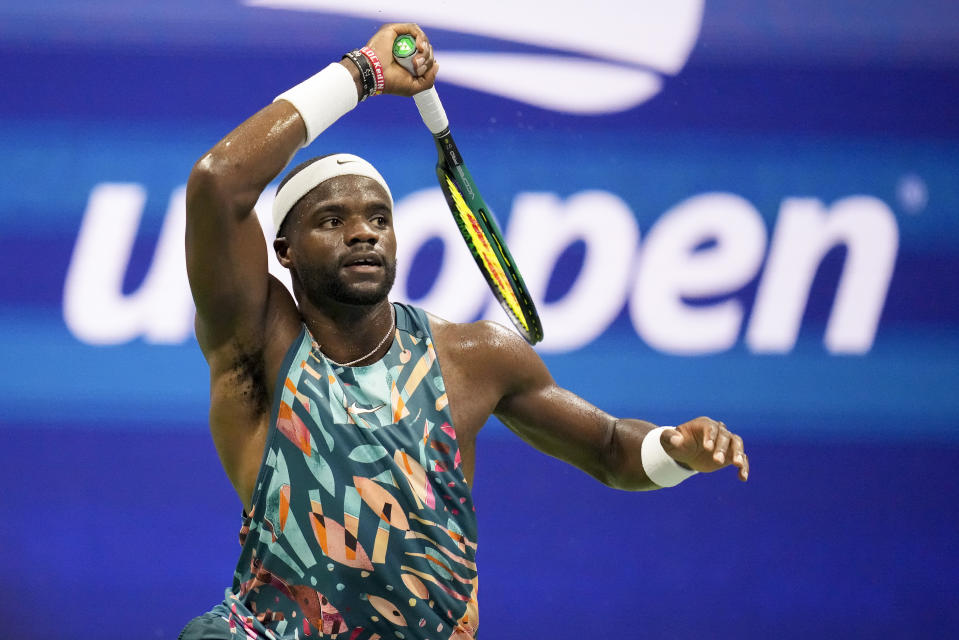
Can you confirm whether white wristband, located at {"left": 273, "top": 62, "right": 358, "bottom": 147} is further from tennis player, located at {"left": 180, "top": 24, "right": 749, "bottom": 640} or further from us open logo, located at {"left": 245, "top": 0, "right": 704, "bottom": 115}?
us open logo, located at {"left": 245, "top": 0, "right": 704, "bottom": 115}

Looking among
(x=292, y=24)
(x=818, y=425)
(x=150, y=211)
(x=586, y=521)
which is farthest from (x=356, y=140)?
(x=818, y=425)

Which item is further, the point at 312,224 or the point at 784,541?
the point at 784,541

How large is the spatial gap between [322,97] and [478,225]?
68cm

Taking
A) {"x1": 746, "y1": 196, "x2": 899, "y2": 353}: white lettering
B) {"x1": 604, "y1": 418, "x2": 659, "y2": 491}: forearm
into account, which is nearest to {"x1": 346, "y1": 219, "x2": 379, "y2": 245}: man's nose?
{"x1": 604, "y1": 418, "x2": 659, "y2": 491}: forearm

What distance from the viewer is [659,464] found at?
2891mm

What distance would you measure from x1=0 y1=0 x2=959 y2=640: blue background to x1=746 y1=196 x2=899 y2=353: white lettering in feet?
0.17

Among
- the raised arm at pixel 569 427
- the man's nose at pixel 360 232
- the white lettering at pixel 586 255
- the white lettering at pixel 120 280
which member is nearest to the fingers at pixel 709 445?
the raised arm at pixel 569 427

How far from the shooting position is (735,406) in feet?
14.5

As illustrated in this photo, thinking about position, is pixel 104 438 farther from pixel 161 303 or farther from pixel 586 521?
pixel 586 521

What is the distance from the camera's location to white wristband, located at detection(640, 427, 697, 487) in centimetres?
287

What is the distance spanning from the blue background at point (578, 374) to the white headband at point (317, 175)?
5.04 feet

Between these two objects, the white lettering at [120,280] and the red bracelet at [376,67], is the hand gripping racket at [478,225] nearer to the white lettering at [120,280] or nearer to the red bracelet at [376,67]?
the red bracelet at [376,67]

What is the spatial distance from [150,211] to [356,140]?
31.6 inches

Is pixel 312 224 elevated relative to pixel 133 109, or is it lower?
lower
